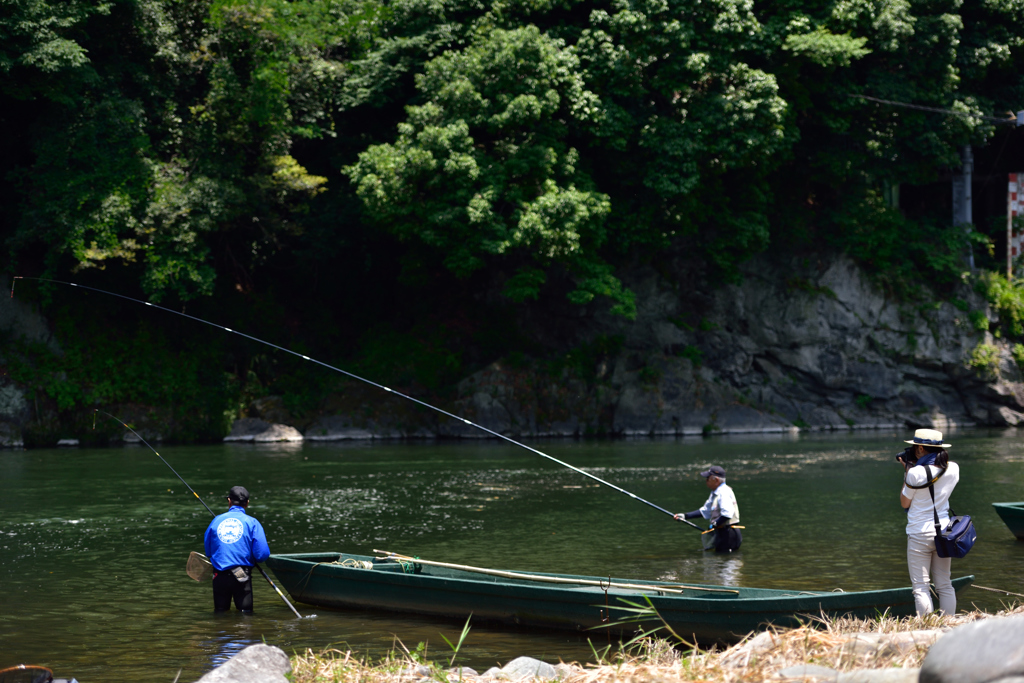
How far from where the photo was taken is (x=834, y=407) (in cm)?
3759

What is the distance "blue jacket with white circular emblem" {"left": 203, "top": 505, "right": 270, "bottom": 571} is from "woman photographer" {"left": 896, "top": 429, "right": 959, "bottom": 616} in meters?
6.46

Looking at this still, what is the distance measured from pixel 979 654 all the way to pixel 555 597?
5.56m

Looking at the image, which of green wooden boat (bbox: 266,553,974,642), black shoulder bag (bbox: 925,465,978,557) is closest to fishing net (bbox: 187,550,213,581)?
green wooden boat (bbox: 266,553,974,642)

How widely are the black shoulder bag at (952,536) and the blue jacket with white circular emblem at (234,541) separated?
6.63m

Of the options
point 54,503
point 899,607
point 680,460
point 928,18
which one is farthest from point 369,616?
point 928,18

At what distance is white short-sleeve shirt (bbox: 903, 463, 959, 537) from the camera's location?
8523 millimetres

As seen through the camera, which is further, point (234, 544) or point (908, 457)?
point (234, 544)

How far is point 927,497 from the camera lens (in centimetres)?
857

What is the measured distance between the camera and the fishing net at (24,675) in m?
5.52

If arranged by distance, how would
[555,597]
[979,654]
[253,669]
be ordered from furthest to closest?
[555,597] → [253,669] → [979,654]

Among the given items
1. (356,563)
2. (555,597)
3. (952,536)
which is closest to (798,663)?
(952,536)

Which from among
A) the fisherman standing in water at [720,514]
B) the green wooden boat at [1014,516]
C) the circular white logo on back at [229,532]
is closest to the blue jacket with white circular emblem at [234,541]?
the circular white logo on back at [229,532]

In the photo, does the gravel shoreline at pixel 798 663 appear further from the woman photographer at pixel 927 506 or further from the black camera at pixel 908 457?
the black camera at pixel 908 457

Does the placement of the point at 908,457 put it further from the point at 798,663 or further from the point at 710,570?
the point at 710,570
